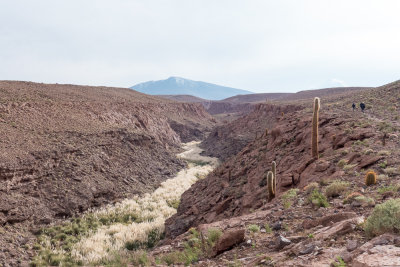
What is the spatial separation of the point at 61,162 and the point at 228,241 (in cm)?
1795

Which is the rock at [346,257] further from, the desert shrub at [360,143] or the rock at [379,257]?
the desert shrub at [360,143]

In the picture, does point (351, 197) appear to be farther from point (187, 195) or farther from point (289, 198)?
point (187, 195)

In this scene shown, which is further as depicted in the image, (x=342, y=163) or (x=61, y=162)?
(x=61, y=162)

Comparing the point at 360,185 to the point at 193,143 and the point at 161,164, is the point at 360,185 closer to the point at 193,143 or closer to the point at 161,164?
the point at 161,164

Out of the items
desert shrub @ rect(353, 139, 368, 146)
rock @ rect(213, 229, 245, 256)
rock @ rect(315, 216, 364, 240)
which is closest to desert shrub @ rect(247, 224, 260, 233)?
rock @ rect(213, 229, 245, 256)

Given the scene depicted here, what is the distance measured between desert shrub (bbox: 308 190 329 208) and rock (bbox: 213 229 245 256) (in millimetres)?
2782

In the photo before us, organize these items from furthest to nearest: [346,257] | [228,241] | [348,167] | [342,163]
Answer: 1. [342,163]
2. [348,167]
3. [228,241]
4. [346,257]

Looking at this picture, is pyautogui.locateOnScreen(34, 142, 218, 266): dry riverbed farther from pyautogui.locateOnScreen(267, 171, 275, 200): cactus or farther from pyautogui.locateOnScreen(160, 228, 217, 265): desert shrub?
pyautogui.locateOnScreen(267, 171, 275, 200): cactus

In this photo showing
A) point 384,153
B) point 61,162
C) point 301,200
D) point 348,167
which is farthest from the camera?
point 61,162

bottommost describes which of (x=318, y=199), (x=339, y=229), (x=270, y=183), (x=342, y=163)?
(x=270, y=183)

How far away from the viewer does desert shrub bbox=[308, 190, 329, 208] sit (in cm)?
777

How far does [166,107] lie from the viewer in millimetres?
65562

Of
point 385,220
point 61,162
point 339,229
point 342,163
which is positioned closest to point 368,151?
point 342,163

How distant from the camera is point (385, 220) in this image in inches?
177
